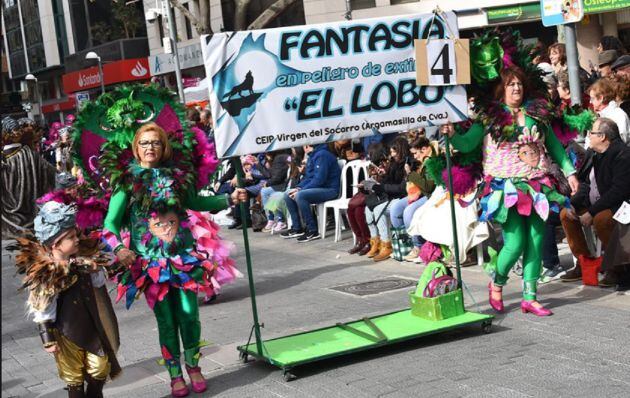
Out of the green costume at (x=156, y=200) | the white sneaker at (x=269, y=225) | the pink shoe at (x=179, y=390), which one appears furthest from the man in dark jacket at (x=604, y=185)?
the white sneaker at (x=269, y=225)

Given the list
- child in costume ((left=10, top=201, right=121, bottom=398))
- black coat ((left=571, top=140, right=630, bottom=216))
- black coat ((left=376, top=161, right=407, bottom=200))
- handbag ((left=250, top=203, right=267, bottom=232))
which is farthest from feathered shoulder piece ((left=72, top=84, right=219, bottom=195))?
handbag ((left=250, top=203, right=267, bottom=232))

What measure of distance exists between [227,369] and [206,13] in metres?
26.5

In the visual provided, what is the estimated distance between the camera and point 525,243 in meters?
7.42

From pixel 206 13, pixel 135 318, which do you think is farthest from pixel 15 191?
pixel 206 13

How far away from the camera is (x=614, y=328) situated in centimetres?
685

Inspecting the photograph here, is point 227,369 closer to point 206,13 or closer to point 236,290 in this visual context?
point 236,290

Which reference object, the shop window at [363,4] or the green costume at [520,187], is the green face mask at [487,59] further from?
the shop window at [363,4]

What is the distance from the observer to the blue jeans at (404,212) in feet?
35.7

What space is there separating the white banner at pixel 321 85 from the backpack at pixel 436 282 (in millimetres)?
1122

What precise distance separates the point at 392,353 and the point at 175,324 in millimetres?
1561

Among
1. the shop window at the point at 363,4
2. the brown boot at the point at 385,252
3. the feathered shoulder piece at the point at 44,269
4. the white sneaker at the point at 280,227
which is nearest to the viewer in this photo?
the feathered shoulder piece at the point at 44,269

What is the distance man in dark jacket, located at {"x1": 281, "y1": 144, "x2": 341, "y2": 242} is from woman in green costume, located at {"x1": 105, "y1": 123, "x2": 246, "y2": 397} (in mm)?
7164

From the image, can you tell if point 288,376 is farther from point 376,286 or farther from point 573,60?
point 573,60

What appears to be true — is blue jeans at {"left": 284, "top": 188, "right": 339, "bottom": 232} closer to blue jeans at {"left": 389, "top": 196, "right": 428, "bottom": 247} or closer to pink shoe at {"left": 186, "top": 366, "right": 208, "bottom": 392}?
blue jeans at {"left": 389, "top": 196, "right": 428, "bottom": 247}
